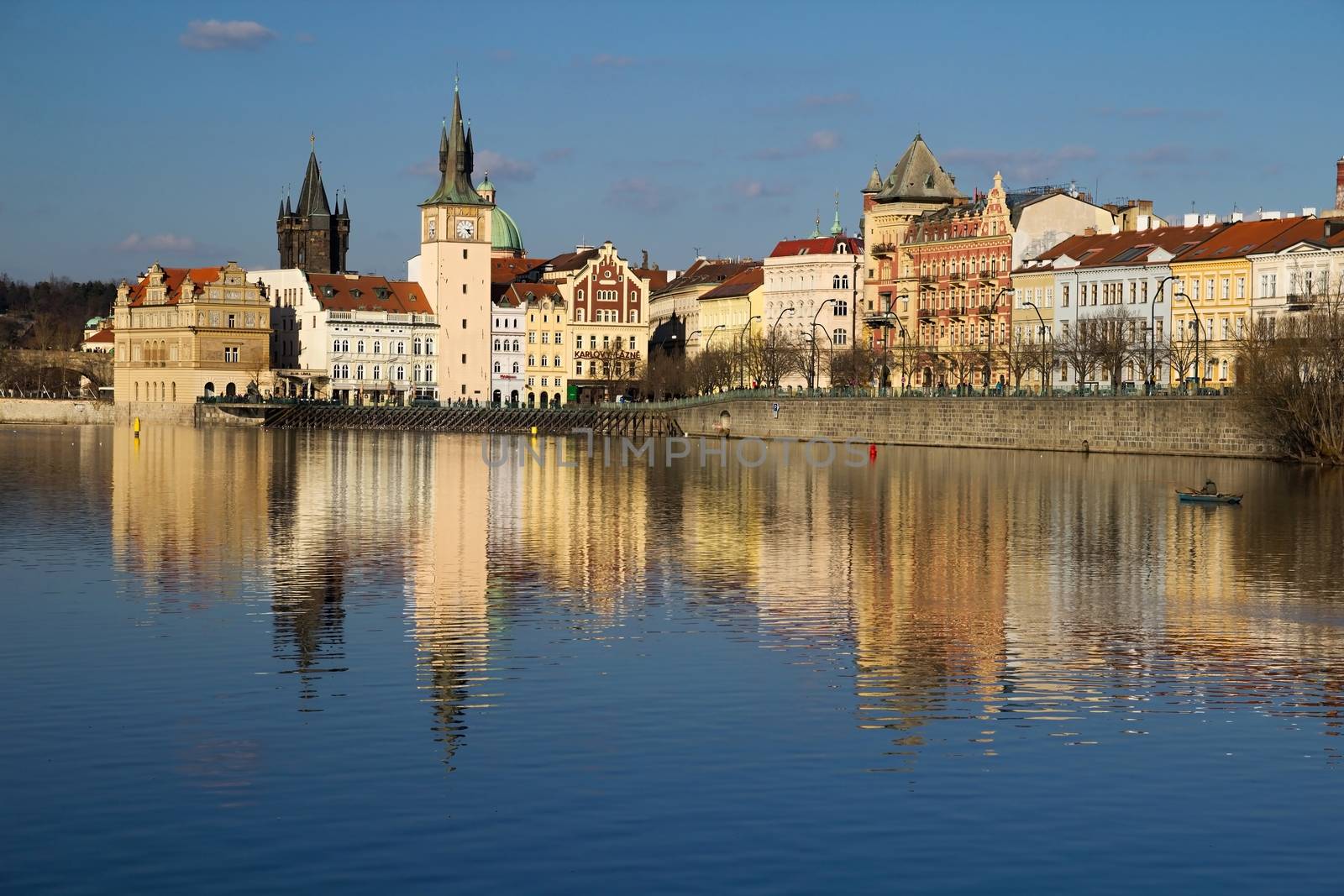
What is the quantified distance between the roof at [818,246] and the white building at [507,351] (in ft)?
78.4

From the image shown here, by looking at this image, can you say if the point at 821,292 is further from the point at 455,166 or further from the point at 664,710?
the point at 664,710

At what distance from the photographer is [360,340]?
17650 cm

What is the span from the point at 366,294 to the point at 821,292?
4111cm

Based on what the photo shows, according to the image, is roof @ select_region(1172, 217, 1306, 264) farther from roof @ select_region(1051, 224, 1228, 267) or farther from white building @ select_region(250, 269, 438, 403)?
white building @ select_region(250, 269, 438, 403)

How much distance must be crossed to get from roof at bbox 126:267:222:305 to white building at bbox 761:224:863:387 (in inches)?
2013

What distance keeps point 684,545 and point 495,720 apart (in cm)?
2296

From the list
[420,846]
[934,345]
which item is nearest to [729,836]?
[420,846]

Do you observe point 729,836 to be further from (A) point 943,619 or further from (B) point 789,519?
(B) point 789,519

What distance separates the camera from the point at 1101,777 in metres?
21.0

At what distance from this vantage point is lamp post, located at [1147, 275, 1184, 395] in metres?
109

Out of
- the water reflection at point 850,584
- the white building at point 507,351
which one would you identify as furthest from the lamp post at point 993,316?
the water reflection at point 850,584

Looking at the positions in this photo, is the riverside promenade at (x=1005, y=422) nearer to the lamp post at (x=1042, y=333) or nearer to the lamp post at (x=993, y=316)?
the lamp post at (x=1042, y=333)

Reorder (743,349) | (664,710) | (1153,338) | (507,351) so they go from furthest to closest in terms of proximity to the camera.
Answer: (507,351)
(743,349)
(1153,338)
(664,710)

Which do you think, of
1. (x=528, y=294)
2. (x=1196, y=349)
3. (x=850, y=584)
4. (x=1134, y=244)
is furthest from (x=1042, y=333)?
(x=850, y=584)
